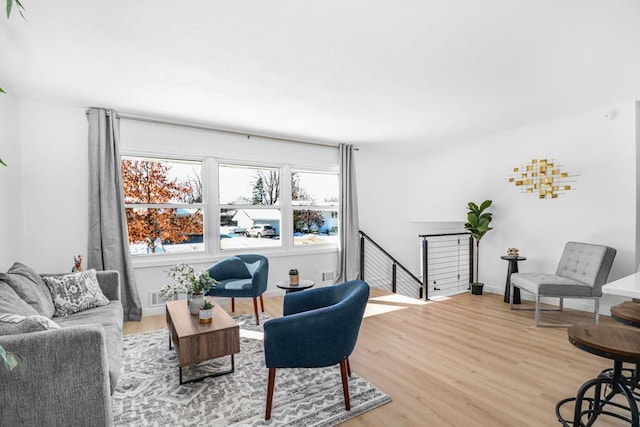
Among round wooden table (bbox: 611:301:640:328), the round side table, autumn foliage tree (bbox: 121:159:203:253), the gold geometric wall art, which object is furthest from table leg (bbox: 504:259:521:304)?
autumn foliage tree (bbox: 121:159:203:253)

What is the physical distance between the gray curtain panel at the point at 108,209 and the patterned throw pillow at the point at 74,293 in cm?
74

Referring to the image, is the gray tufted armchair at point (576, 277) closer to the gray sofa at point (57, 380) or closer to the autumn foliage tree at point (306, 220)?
the autumn foliage tree at point (306, 220)

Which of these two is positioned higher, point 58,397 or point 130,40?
point 130,40

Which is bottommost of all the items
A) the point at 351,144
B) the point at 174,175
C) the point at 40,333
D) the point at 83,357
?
the point at 83,357

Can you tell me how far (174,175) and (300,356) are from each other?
10.9 feet

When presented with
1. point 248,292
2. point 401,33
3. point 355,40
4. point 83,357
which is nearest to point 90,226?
point 248,292

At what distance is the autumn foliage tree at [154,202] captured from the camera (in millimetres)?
4074

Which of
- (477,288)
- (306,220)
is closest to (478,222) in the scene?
(477,288)

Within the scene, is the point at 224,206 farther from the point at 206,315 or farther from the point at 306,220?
the point at 206,315

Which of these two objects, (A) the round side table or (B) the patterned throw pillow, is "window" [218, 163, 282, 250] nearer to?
(B) the patterned throw pillow

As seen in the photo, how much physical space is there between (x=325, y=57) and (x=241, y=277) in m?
2.78

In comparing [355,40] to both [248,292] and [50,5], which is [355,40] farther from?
[248,292]

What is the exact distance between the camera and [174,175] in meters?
4.34

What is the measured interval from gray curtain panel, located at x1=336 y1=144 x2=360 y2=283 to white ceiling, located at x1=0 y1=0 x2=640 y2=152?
1576mm
